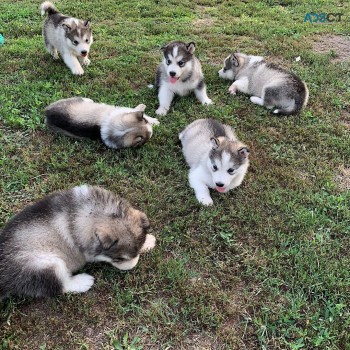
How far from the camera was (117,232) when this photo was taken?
11.6 feet

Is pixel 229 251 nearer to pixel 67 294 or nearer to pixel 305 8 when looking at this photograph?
pixel 67 294

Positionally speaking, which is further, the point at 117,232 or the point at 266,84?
the point at 266,84

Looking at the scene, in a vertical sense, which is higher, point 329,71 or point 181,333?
point 329,71

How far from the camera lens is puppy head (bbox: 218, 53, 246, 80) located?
23.8 feet

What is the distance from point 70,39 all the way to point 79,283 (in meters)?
4.99

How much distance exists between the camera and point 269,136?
5836mm

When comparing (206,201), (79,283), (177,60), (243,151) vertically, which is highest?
(177,60)

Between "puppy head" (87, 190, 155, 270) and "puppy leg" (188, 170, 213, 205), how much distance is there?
1088mm

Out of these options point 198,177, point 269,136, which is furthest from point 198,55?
point 198,177

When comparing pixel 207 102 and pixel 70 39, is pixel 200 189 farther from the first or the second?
pixel 70 39

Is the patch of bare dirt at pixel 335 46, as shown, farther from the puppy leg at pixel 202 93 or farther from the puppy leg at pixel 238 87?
the puppy leg at pixel 202 93

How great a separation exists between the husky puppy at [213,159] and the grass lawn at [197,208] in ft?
0.56

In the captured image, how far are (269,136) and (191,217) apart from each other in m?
2.10

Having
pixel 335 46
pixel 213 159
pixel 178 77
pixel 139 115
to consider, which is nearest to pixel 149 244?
pixel 213 159
